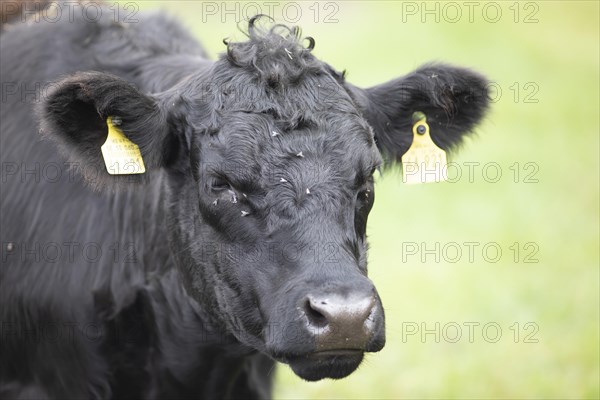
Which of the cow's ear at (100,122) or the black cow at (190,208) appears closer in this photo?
the black cow at (190,208)

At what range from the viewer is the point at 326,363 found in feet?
12.5

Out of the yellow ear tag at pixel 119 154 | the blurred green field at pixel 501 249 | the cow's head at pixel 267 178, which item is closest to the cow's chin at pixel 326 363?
the cow's head at pixel 267 178

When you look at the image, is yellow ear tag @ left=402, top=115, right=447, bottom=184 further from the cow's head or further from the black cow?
the cow's head

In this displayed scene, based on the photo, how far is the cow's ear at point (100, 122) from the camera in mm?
4273

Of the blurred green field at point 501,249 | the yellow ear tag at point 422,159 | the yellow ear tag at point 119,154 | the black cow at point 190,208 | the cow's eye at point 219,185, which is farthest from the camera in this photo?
the blurred green field at point 501,249

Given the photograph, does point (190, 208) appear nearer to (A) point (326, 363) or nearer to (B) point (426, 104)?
(A) point (326, 363)

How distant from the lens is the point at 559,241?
10.3 m

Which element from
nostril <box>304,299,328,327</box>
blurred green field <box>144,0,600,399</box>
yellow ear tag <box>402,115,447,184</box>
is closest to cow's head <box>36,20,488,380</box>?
nostril <box>304,299,328,327</box>

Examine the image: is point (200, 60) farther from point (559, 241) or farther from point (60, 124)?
point (559, 241)

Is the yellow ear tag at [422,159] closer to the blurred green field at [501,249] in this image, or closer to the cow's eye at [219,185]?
the blurred green field at [501,249]

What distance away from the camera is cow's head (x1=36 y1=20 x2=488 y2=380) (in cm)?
379

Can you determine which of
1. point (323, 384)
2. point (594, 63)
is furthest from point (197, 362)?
point (594, 63)

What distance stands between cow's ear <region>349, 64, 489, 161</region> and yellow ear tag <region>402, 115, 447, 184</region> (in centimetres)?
4

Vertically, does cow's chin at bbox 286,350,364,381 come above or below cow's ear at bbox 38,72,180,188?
below
